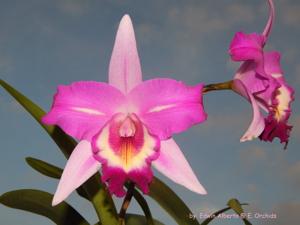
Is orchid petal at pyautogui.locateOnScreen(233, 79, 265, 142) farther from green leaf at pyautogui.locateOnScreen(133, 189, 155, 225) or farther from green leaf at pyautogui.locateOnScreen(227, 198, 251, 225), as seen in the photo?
green leaf at pyautogui.locateOnScreen(133, 189, 155, 225)

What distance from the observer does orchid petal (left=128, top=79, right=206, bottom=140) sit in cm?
148

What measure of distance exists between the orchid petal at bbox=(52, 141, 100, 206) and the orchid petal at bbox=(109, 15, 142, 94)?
0.79 feet

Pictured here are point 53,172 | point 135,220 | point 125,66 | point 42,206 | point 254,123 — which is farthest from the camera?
point 135,220

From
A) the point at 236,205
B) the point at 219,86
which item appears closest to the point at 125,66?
the point at 219,86

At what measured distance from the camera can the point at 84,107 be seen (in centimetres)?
154

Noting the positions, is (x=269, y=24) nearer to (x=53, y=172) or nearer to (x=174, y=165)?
(x=174, y=165)

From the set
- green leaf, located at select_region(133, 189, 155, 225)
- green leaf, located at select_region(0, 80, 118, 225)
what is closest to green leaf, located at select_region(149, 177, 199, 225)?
green leaf, located at select_region(133, 189, 155, 225)

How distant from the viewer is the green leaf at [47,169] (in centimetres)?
188

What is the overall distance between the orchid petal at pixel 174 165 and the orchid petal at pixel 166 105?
0.05 meters

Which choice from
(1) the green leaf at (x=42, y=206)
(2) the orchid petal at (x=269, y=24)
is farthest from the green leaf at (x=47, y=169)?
(2) the orchid petal at (x=269, y=24)

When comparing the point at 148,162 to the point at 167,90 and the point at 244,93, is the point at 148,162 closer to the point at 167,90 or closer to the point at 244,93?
the point at 167,90

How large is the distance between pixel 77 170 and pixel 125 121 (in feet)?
0.76

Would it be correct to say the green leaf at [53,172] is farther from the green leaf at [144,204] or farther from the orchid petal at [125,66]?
the orchid petal at [125,66]

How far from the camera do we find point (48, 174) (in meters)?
1.94
